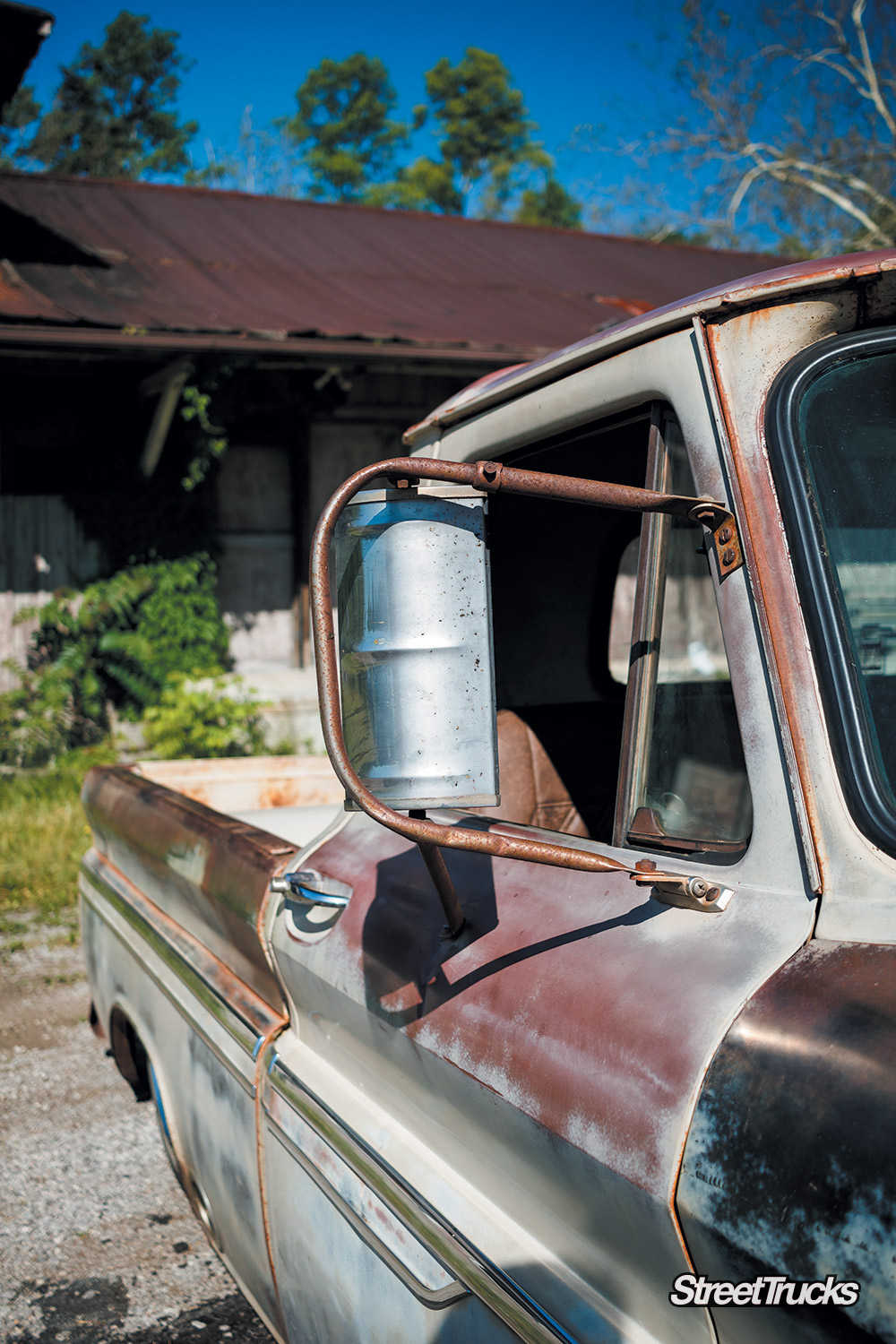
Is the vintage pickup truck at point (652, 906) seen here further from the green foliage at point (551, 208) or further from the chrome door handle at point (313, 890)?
the green foliage at point (551, 208)

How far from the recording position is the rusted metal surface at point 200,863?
1983 millimetres

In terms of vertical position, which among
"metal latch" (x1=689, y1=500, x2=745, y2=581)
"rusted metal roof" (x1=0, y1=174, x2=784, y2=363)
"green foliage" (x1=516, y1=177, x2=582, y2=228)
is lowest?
"metal latch" (x1=689, y1=500, x2=745, y2=581)

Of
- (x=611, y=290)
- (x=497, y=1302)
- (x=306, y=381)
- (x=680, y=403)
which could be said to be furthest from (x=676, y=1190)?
(x=611, y=290)

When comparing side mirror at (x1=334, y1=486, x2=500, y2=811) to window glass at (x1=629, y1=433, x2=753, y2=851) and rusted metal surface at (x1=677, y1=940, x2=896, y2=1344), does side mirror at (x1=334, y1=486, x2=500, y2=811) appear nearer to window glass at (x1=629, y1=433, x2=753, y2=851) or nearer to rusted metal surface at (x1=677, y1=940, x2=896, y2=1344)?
window glass at (x1=629, y1=433, x2=753, y2=851)

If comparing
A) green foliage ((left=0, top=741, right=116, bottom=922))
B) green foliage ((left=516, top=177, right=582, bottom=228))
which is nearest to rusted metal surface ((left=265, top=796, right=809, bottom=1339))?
green foliage ((left=0, top=741, right=116, bottom=922))

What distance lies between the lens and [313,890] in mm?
1723

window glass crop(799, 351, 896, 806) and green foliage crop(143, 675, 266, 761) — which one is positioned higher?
window glass crop(799, 351, 896, 806)

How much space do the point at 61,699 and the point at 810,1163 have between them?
7.88 meters

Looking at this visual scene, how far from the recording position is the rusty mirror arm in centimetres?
106

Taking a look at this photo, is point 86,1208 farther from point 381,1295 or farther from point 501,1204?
point 501,1204

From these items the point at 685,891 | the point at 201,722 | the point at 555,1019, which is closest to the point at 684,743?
the point at 685,891

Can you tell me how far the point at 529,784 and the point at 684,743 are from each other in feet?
2.43

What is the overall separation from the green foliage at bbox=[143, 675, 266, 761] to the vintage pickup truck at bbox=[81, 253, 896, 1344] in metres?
6.45

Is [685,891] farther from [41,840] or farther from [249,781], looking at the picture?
[41,840]
